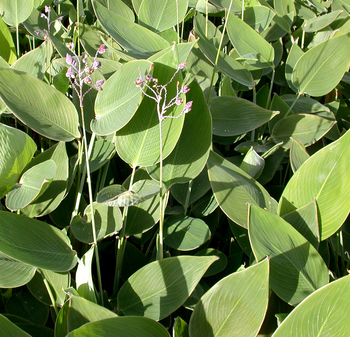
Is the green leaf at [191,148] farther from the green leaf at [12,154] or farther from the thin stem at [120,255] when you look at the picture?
the green leaf at [12,154]

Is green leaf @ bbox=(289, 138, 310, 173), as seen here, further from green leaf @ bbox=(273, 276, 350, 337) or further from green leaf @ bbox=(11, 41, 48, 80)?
green leaf @ bbox=(11, 41, 48, 80)

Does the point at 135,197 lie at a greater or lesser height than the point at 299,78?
lesser

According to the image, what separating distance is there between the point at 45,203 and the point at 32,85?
0.59 feet

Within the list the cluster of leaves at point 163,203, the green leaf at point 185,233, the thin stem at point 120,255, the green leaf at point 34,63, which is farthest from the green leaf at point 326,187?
the green leaf at point 34,63

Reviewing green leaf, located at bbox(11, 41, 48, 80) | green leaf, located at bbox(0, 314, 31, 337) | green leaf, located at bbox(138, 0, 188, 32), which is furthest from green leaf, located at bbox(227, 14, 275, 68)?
green leaf, located at bbox(0, 314, 31, 337)

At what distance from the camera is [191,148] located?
576mm

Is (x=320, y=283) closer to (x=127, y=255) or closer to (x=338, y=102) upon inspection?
(x=127, y=255)

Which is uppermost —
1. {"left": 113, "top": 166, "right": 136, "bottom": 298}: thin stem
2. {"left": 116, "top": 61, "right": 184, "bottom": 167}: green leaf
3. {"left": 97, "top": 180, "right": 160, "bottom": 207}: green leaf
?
{"left": 116, "top": 61, "right": 184, "bottom": 167}: green leaf

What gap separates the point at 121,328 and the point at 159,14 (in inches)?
27.8

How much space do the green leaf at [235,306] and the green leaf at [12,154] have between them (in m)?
0.33

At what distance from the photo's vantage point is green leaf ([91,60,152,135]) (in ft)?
1.73

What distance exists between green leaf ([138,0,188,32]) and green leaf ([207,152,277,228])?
42 centimetres

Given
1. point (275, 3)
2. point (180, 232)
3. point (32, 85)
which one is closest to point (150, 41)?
point (32, 85)

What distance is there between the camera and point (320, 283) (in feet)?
1.59
